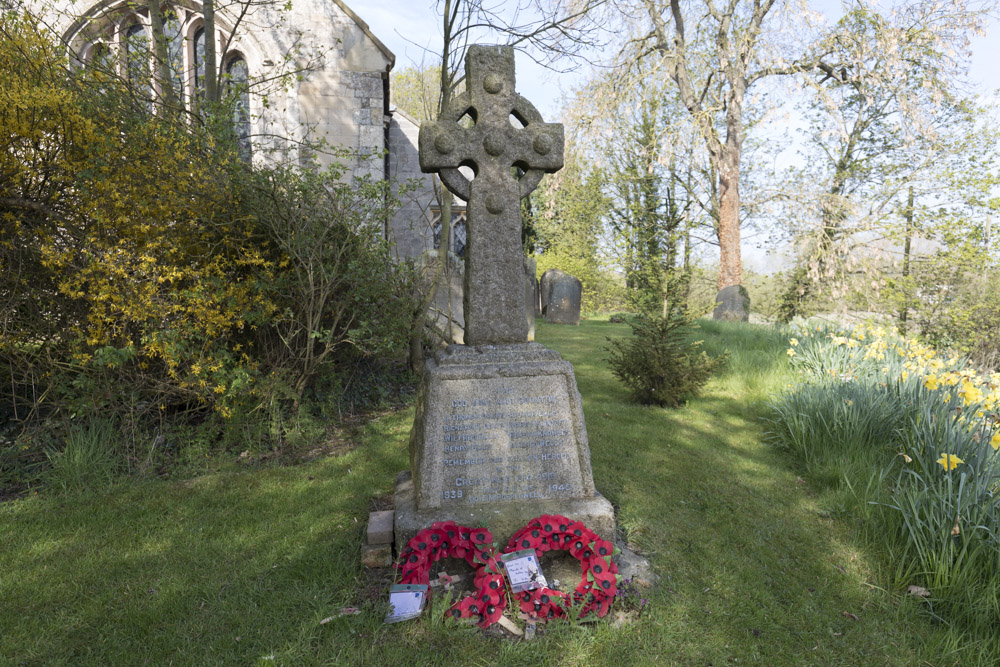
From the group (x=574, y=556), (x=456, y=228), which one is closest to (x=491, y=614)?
(x=574, y=556)

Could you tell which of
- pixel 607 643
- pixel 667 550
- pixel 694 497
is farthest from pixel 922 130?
pixel 607 643

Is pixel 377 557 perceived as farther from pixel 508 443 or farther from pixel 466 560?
pixel 508 443

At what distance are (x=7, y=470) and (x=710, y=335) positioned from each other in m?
9.48

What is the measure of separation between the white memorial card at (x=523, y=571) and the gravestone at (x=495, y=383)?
30 cm

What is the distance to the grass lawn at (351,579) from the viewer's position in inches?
98.4

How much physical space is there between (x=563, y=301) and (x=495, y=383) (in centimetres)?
1246

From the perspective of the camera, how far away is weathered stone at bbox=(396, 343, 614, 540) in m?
3.13

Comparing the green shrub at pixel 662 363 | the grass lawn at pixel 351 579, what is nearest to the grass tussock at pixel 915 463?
the grass lawn at pixel 351 579

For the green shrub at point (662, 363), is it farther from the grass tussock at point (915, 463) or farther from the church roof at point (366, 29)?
the church roof at point (366, 29)

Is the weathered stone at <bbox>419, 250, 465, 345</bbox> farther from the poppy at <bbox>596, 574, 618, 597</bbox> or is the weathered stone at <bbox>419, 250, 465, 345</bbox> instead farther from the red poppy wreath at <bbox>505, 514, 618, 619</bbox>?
the poppy at <bbox>596, 574, 618, 597</bbox>

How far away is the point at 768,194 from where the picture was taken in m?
15.4

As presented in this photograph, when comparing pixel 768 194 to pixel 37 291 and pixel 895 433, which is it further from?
pixel 37 291

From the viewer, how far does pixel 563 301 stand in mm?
15461

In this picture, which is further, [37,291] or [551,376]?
[37,291]
